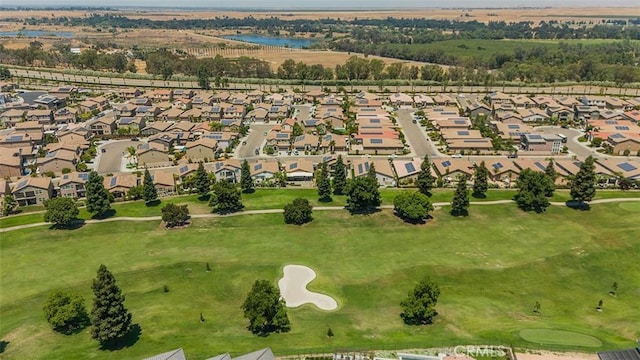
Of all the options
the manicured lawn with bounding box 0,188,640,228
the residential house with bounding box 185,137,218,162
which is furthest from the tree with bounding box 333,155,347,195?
the residential house with bounding box 185,137,218,162

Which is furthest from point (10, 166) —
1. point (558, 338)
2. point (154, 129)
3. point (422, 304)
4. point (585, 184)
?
point (585, 184)

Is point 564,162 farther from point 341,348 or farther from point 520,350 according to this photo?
point 341,348

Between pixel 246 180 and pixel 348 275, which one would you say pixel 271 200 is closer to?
pixel 246 180

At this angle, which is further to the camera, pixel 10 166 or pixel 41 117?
pixel 41 117

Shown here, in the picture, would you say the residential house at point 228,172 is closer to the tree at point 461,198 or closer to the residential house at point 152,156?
the residential house at point 152,156

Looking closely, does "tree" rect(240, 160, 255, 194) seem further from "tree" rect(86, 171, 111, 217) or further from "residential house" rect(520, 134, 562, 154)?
"residential house" rect(520, 134, 562, 154)

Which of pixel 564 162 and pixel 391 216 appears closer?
pixel 391 216

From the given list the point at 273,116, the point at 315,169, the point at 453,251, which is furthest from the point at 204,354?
the point at 273,116

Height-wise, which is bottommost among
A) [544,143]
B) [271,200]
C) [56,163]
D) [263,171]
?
[271,200]
